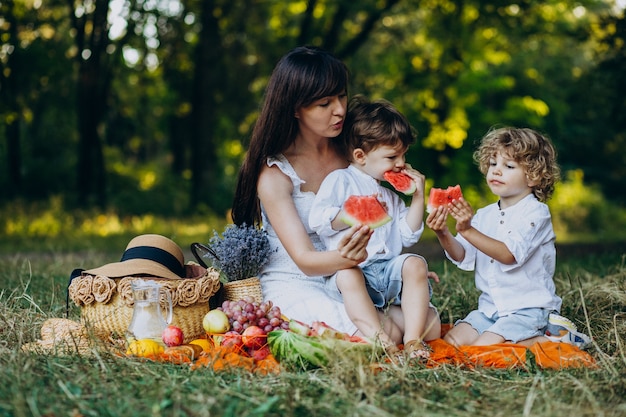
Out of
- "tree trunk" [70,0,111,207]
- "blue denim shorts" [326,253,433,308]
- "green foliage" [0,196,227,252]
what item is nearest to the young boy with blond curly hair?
"blue denim shorts" [326,253,433,308]

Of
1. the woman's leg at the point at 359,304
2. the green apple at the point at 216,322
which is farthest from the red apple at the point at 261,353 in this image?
the woman's leg at the point at 359,304

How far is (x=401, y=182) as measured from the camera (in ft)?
14.4

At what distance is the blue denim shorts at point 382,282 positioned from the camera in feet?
14.0

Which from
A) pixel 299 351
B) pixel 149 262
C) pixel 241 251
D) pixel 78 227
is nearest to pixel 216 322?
pixel 241 251

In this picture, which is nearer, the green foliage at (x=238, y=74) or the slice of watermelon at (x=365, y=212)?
the slice of watermelon at (x=365, y=212)

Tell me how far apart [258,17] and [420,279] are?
15082mm

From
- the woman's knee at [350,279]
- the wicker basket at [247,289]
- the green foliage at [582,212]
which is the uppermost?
the woman's knee at [350,279]

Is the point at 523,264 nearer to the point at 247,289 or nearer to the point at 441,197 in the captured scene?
the point at 441,197

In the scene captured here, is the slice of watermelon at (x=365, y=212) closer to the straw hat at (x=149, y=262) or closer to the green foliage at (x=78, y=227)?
the straw hat at (x=149, y=262)

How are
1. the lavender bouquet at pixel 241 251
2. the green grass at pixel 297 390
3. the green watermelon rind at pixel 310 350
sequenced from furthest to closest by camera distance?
the lavender bouquet at pixel 241 251 → the green watermelon rind at pixel 310 350 → the green grass at pixel 297 390

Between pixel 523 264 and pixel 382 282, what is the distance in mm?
868

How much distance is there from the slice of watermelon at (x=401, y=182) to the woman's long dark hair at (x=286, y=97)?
61 centimetres

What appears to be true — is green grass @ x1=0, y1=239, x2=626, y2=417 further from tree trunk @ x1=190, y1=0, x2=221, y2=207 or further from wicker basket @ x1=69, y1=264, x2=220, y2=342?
tree trunk @ x1=190, y1=0, x2=221, y2=207

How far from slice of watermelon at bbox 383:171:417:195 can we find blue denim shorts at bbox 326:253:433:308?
386 mm
